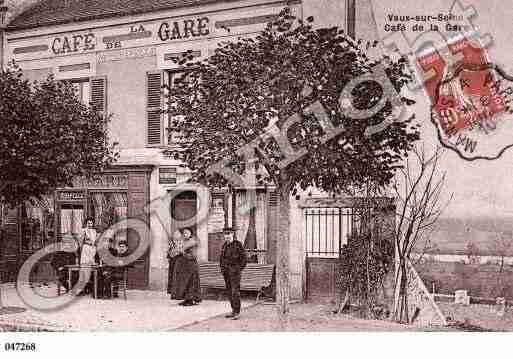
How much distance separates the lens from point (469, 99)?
890 cm

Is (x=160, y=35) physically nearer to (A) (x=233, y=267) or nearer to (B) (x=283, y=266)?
(A) (x=233, y=267)

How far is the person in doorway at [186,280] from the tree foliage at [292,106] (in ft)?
12.0

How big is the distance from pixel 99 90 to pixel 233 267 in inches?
174

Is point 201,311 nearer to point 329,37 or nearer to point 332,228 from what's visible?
point 332,228

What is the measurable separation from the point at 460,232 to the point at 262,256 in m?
3.22

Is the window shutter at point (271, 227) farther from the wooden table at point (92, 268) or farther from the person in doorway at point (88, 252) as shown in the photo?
the person in doorway at point (88, 252)

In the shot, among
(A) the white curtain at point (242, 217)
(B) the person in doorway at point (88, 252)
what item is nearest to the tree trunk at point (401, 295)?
(A) the white curtain at point (242, 217)

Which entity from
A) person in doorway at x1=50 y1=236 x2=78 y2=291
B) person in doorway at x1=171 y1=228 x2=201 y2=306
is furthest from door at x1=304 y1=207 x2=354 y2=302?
person in doorway at x1=50 y1=236 x2=78 y2=291

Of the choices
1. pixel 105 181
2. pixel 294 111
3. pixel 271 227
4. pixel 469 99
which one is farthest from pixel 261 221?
pixel 294 111

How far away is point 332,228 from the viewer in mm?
10164

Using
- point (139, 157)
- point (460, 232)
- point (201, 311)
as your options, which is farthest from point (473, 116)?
point (139, 157)

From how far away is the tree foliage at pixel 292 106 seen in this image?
656cm

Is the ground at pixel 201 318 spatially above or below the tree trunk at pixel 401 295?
below

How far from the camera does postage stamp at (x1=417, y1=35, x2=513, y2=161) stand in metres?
8.67
